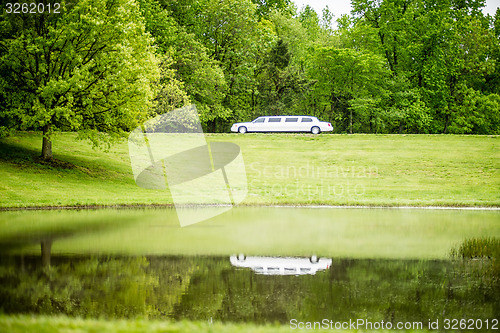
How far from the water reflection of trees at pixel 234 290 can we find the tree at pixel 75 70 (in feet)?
44.8

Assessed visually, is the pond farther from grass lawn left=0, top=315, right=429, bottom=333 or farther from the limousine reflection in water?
grass lawn left=0, top=315, right=429, bottom=333

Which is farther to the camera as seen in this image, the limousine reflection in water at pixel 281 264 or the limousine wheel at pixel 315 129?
the limousine wheel at pixel 315 129

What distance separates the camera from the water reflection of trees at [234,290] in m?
7.29

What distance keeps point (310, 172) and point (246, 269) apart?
67.3ft

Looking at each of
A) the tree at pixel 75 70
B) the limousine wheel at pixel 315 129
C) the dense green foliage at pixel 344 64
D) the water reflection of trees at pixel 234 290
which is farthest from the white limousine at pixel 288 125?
the water reflection of trees at pixel 234 290

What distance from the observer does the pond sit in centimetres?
744

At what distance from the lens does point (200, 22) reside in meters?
47.1

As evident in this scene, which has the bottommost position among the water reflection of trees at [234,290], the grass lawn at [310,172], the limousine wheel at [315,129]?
the grass lawn at [310,172]

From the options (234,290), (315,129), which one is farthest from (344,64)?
(234,290)

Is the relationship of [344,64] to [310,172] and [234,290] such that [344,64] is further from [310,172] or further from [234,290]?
[234,290]

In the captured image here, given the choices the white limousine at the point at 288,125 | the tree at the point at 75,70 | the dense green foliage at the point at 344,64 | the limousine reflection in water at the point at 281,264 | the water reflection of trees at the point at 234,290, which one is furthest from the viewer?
the dense green foliage at the point at 344,64

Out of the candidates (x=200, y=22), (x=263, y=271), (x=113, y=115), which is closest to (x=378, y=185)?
(x=113, y=115)

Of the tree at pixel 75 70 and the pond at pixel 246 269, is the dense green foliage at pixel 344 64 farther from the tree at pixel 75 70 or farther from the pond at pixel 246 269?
the pond at pixel 246 269

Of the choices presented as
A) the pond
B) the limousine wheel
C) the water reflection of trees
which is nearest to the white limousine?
the limousine wheel
